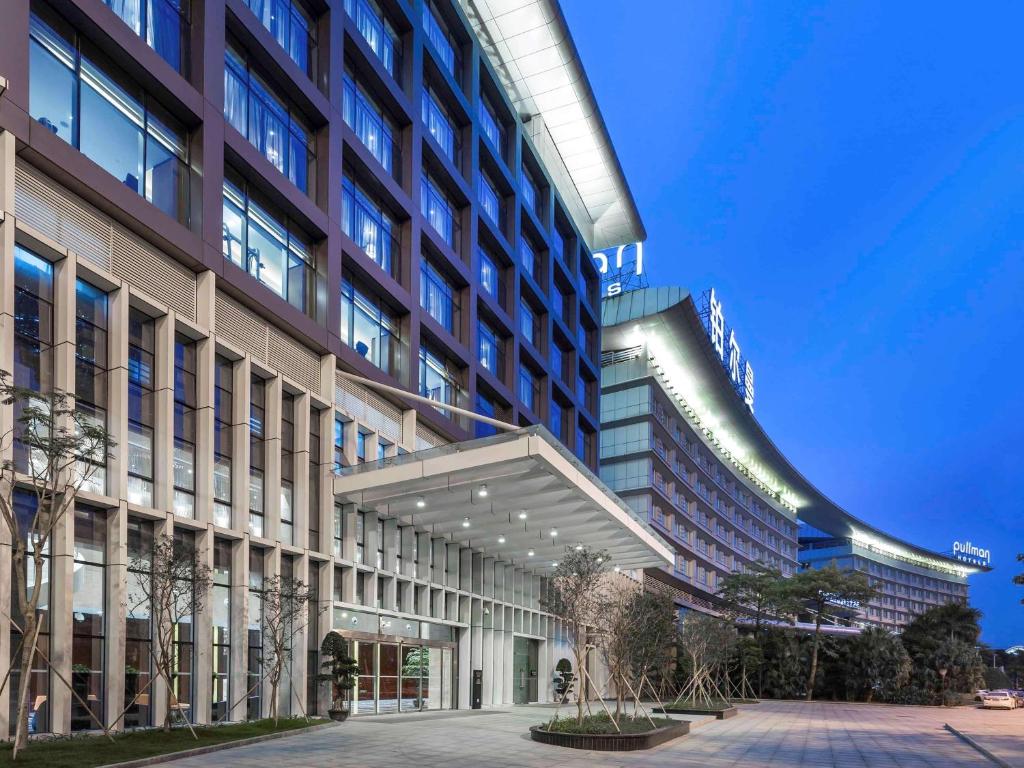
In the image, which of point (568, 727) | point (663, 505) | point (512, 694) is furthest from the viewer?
point (663, 505)

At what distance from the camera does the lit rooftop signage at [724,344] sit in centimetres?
9294

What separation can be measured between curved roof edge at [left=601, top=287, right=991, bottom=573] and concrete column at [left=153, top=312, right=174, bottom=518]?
5488 cm

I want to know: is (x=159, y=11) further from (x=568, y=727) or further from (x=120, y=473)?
(x=568, y=727)

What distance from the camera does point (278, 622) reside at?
89.5 ft

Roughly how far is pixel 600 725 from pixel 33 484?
15.8m

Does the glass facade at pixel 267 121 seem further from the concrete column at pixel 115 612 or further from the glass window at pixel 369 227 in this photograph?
the concrete column at pixel 115 612

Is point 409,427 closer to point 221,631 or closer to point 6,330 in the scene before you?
point 221,631

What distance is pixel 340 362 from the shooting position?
115ft

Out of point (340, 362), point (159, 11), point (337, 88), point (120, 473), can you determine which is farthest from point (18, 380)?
point (337, 88)

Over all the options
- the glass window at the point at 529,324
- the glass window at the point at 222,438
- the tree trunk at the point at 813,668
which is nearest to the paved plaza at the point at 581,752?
the glass window at the point at 222,438

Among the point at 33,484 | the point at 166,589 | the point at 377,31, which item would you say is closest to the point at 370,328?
the point at 377,31

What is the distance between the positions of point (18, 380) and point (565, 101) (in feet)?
139

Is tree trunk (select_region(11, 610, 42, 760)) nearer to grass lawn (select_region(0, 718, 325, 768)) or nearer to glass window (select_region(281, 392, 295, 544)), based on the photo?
grass lawn (select_region(0, 718, 325, 768))

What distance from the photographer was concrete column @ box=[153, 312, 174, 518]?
82.0 ft
